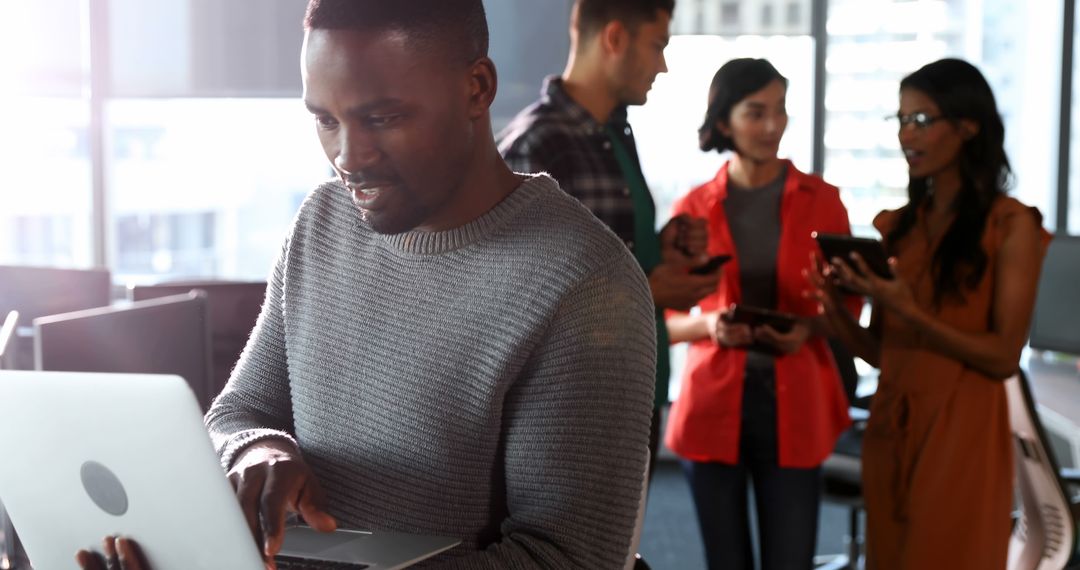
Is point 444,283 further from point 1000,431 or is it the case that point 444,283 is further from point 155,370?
point 1000,431

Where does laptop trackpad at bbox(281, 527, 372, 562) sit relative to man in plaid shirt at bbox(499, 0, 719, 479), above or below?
below

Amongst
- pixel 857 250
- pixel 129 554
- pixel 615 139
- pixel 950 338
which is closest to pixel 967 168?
pixel 857 250

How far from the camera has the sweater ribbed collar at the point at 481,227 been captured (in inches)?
47.6

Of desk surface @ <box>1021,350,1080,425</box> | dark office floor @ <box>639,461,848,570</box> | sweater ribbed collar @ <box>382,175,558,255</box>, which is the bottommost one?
dark office floor @ <box>639,461,848,570</box>

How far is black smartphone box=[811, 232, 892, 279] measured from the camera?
97.0 inches

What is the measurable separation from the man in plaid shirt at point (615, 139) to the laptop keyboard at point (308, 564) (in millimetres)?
1320

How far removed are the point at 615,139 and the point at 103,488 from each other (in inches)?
66.0

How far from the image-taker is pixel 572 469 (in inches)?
42.3

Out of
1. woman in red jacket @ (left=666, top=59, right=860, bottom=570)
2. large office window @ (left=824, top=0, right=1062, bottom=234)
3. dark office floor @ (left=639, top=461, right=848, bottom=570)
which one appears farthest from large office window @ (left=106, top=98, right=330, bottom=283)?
woman in red jacket @ (left=666, top=59, right=860, bottom=570)

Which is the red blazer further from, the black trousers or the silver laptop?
the silver laptop

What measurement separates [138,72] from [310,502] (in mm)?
4231

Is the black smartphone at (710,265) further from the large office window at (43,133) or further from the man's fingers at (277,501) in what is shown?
the large office window at (43,133)

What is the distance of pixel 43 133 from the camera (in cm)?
489

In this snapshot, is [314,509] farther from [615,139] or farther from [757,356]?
[757,356]
